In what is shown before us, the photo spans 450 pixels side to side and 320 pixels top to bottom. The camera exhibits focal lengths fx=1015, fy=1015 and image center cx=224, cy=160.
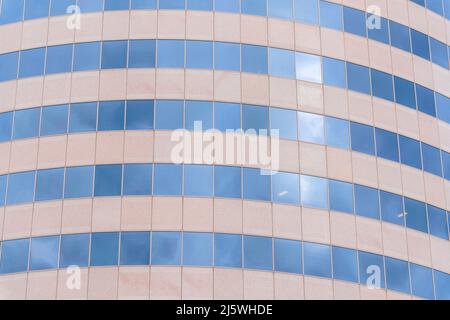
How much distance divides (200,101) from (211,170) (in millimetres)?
4190

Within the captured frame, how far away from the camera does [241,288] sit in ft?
176

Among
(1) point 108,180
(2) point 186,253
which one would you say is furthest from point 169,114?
(2) point 186,253

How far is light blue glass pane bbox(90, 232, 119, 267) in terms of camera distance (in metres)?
54.0

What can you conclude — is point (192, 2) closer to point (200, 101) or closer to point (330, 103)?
point (200, 101)

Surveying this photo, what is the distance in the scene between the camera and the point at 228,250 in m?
54.3

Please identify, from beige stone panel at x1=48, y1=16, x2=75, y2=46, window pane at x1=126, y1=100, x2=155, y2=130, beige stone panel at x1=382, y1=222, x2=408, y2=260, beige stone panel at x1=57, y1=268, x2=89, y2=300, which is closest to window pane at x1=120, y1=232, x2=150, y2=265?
beige stone panel at x1=57, y1=268, x2=89, y2=300

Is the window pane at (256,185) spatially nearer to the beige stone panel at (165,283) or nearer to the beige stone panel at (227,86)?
the beige stone panel at (227,86)

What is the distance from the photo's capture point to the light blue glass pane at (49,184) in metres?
55.9

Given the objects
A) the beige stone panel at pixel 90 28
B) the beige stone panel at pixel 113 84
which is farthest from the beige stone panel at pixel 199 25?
the beige stone panel at pixel 90 28

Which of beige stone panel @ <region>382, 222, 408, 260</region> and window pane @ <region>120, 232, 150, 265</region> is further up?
beige stone panel @ <region>382, 222, 408, 260</region>

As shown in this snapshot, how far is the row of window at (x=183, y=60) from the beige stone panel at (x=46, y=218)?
8.21 meters

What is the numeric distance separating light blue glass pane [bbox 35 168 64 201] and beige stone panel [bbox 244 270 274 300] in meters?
11.3

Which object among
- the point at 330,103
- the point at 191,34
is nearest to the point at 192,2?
the point at 191,34

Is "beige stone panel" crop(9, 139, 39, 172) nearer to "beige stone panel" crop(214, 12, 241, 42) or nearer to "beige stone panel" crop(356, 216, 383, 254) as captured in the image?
"beige stone panel" crop(214, 12, 241, 42)
